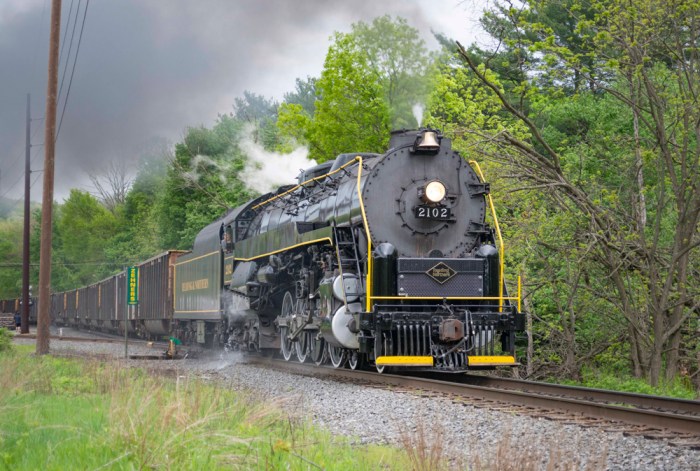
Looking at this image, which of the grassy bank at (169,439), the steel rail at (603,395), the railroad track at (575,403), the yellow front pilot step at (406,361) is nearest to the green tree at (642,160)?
the steel rail at (603,395)

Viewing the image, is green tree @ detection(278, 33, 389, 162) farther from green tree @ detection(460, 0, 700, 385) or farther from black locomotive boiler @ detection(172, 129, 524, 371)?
green tree @ detection(460, 0, 700, 385)

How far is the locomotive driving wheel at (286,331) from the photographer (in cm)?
1691

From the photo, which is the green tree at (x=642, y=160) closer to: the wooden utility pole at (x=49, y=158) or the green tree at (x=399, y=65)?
the green tree at (x=399, y=65)

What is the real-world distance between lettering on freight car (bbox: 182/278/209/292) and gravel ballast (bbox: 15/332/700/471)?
9.35m

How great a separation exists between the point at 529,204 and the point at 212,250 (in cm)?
856

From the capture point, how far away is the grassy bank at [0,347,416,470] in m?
5.83

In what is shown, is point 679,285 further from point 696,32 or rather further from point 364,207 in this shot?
point 364,207

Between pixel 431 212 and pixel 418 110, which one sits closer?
pixel 431 212

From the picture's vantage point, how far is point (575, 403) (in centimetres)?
891

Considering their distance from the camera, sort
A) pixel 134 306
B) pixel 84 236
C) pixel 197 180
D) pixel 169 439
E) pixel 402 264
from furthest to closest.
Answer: pixel 84 236 → pixel 197 180 → pixel 134 306 → pixel 402 264 → pixel 169 439

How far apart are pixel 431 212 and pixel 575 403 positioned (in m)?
4.98

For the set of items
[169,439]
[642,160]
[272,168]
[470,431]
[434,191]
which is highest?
[272,168]

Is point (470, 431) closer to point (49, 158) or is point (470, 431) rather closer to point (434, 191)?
point (434, 191)

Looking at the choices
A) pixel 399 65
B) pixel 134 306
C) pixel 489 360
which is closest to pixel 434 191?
pixel 489 360
